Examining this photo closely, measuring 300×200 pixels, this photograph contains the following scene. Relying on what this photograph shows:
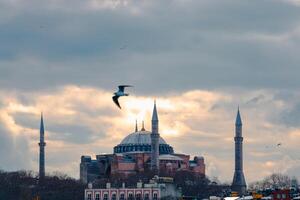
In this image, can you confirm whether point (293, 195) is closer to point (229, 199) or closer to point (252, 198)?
point (252, 198)

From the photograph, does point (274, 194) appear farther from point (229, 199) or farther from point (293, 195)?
point (229, 199)

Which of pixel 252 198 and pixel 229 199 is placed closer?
pixel 252 198

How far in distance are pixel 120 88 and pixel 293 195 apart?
70.8 meters

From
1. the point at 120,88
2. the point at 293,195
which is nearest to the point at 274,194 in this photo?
the point at 293,195

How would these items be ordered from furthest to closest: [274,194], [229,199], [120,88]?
[229,199], [274,194], [120,88]

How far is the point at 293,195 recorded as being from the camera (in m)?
176

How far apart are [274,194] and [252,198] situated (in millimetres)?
4426

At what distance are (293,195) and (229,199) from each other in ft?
57.7

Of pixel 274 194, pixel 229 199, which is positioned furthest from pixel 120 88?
pixel 229 199

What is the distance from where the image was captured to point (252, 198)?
17862 cm

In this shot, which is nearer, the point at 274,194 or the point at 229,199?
the point at 274,194

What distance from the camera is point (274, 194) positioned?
573 ft

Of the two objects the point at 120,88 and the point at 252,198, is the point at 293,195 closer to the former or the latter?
the point at 252,198

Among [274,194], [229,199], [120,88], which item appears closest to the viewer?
[120,88]
